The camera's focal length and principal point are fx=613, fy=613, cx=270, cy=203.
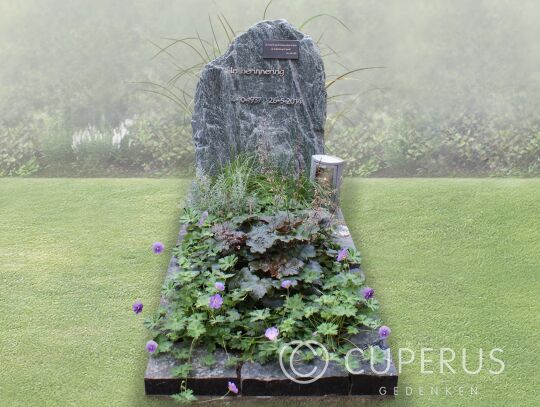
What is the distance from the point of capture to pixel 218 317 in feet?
11.0

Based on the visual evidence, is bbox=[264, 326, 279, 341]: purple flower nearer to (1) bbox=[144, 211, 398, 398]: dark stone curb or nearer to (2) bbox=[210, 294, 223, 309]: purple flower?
(1) bbox=[144, 211, 398, 398]: dark stone curb

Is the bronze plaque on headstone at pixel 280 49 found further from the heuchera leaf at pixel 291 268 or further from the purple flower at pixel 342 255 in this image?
the heuchera leaf at pixel 291 268

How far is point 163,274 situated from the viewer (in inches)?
180

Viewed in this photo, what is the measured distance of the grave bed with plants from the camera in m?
3.15

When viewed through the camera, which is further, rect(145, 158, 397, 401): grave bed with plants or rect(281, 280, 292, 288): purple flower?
rect(281, 280, 292, 288): purple flower

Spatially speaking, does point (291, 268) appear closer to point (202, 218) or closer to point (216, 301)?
point (216, 301)

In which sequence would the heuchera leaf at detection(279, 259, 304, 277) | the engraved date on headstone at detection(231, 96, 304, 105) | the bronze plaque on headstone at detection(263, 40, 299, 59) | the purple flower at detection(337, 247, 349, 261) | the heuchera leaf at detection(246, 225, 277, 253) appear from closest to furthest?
1. the heuchera leaf at detection(279, 259, 304, 277)
2. the heuchera leaf at detection(246, 225, 277, 253)
3. the purple flower at detection(337, 247, 349, 261)
4. the bronze plaque on headstone at detection(263, 40, 299, 59)
5. the engraved date on headstone at detection(231, 96, 304, 105)

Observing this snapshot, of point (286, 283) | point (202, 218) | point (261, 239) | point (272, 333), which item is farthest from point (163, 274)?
point (272, 333)

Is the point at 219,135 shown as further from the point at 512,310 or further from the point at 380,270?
the point at 512,310

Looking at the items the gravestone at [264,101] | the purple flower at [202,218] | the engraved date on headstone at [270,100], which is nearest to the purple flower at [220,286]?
the purple flower at [202,218]

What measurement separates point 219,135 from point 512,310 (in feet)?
9.49

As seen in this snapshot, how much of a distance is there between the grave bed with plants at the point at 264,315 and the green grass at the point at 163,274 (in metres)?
0.29

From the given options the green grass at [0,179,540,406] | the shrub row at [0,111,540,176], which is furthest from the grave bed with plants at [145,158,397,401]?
the shrub row at [0,111,540,176]

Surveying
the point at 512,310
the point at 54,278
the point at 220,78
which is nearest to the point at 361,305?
the point at 512,310
